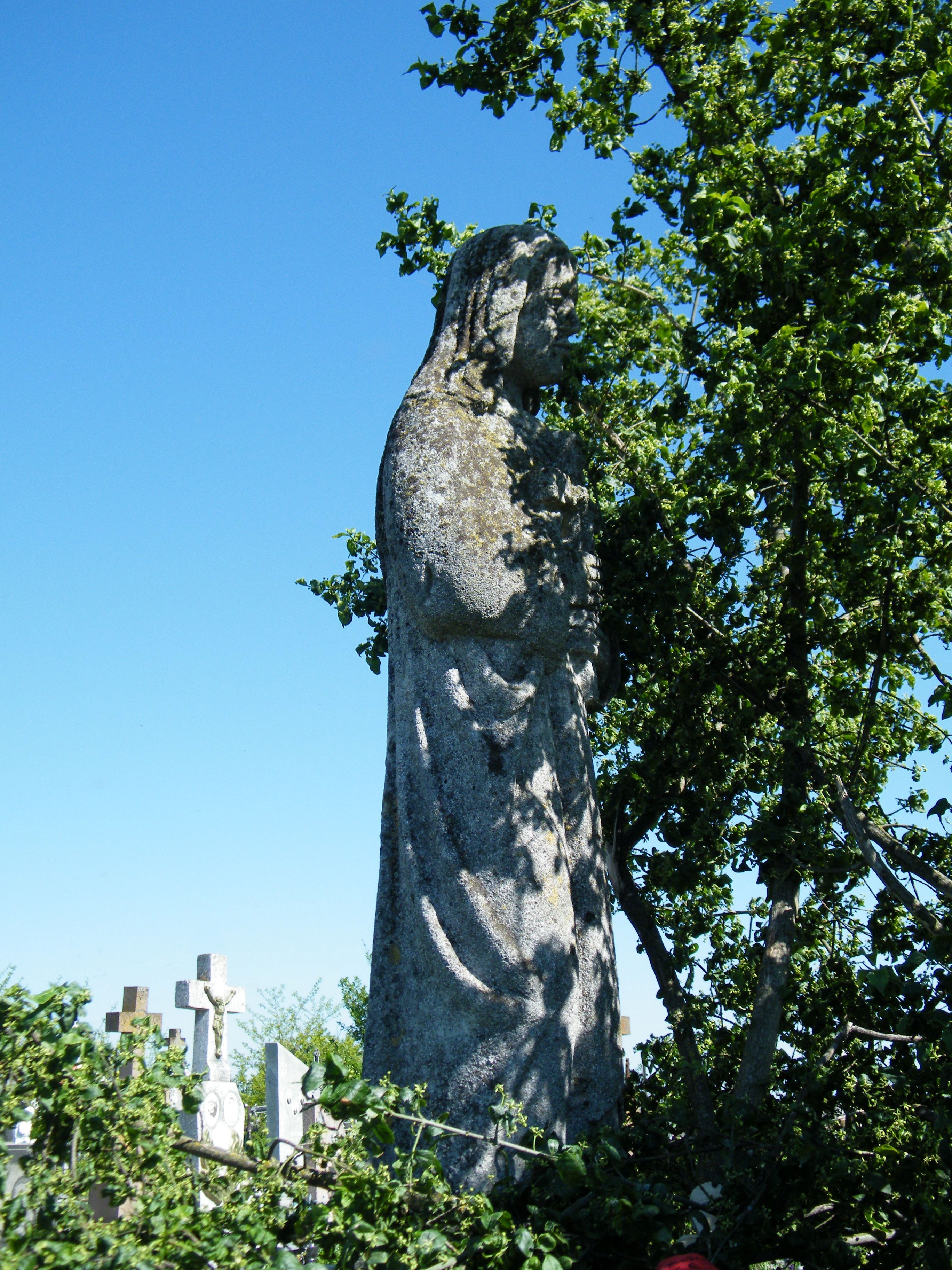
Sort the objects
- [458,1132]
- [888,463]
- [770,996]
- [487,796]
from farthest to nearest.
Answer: [770,996]
[888,463]
[487,796]
[458,1132]

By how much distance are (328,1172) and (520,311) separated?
11.8 feet

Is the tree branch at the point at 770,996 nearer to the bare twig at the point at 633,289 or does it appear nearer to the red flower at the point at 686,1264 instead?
the red flower at the point at 686,1264

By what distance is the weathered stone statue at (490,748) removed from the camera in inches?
169

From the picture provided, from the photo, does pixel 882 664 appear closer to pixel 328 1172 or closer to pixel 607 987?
pixel 607 987

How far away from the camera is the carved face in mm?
5445

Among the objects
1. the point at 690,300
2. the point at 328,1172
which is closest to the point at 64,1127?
the point at 328,1172

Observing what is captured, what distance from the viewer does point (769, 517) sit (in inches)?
240

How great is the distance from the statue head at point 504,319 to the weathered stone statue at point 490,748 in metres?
0.01

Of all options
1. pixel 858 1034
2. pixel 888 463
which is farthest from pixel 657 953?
pixel 888 463

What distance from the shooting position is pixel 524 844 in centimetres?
450

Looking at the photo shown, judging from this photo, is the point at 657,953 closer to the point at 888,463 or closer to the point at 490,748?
the point at 490,748

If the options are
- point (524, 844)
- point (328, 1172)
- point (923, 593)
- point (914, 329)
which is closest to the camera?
point (328, 1172)

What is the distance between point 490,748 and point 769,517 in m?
2.24

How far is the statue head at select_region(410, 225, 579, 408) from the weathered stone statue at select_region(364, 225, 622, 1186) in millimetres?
11
